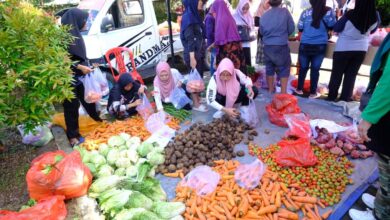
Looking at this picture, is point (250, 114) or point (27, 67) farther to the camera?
point (250, 114)

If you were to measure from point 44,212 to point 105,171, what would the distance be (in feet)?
2.97

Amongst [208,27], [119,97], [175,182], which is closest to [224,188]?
[175,182]

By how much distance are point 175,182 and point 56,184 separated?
1.20 m

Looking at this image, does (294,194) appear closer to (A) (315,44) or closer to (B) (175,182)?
(B) (175,182)

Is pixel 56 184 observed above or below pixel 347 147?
above

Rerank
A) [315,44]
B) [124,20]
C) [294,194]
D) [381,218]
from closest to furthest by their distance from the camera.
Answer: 1. [381,218]
2. [294,194]
3. [315,44]
4. [124,20]

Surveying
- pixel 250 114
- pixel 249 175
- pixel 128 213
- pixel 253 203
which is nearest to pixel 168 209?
pixel 128 213

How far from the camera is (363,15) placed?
3885mm

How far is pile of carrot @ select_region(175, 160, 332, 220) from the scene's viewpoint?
2.49m

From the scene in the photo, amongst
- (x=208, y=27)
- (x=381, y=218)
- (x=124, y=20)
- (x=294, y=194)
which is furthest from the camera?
(x=124, y=20)

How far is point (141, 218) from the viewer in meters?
2.31

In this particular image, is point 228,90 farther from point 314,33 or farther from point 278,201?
point 278,201

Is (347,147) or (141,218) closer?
(141,218)

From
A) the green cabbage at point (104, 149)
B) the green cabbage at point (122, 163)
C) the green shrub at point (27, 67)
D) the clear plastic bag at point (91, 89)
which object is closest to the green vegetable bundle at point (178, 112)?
the clear plastic bag at point (91, 89)
